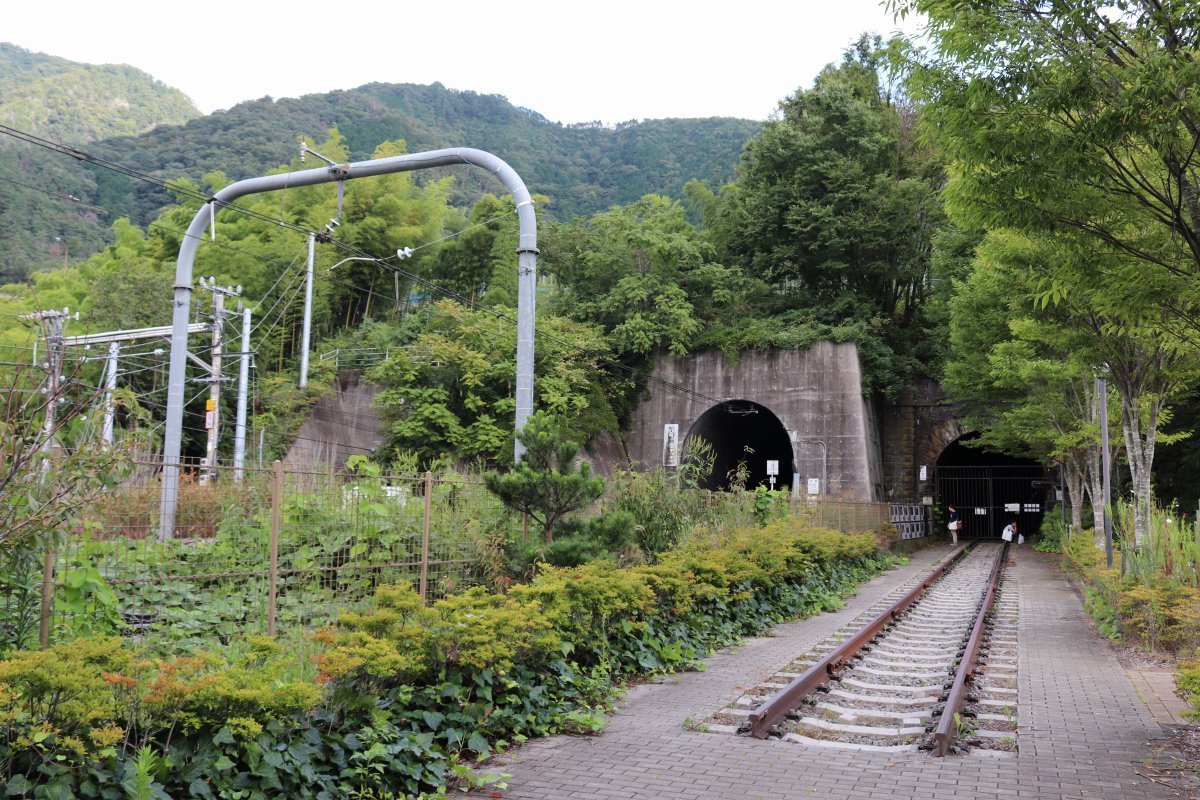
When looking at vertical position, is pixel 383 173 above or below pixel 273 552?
above

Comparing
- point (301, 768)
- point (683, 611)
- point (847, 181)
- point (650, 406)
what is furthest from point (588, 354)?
point (301, 768)

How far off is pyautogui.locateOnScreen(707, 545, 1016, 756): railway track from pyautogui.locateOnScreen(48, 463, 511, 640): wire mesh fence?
9.82 ft

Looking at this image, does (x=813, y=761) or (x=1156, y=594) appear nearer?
(x=813, y=761)

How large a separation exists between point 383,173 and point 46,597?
7420 mm

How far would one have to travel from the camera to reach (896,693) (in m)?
7.84

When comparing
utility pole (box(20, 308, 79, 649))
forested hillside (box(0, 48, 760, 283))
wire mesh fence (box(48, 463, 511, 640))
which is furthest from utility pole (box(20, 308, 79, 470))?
forested hillside (box(0, 48, 760, 283))

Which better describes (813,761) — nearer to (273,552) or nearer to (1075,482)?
(273,552)

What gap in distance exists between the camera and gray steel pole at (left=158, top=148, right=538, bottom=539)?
10164mm

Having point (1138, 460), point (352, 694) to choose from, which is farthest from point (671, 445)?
point (352, 694)

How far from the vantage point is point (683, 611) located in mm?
9344

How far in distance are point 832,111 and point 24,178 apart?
4094 cm

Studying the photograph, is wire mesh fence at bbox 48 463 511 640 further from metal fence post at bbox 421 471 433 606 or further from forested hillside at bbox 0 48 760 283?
forested hillside at bbox 0 48 760 283

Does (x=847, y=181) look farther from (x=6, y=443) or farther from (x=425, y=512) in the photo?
(x=6, y=443)

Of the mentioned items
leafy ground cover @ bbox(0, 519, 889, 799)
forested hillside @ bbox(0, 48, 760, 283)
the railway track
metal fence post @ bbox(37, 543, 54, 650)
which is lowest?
the railway track
